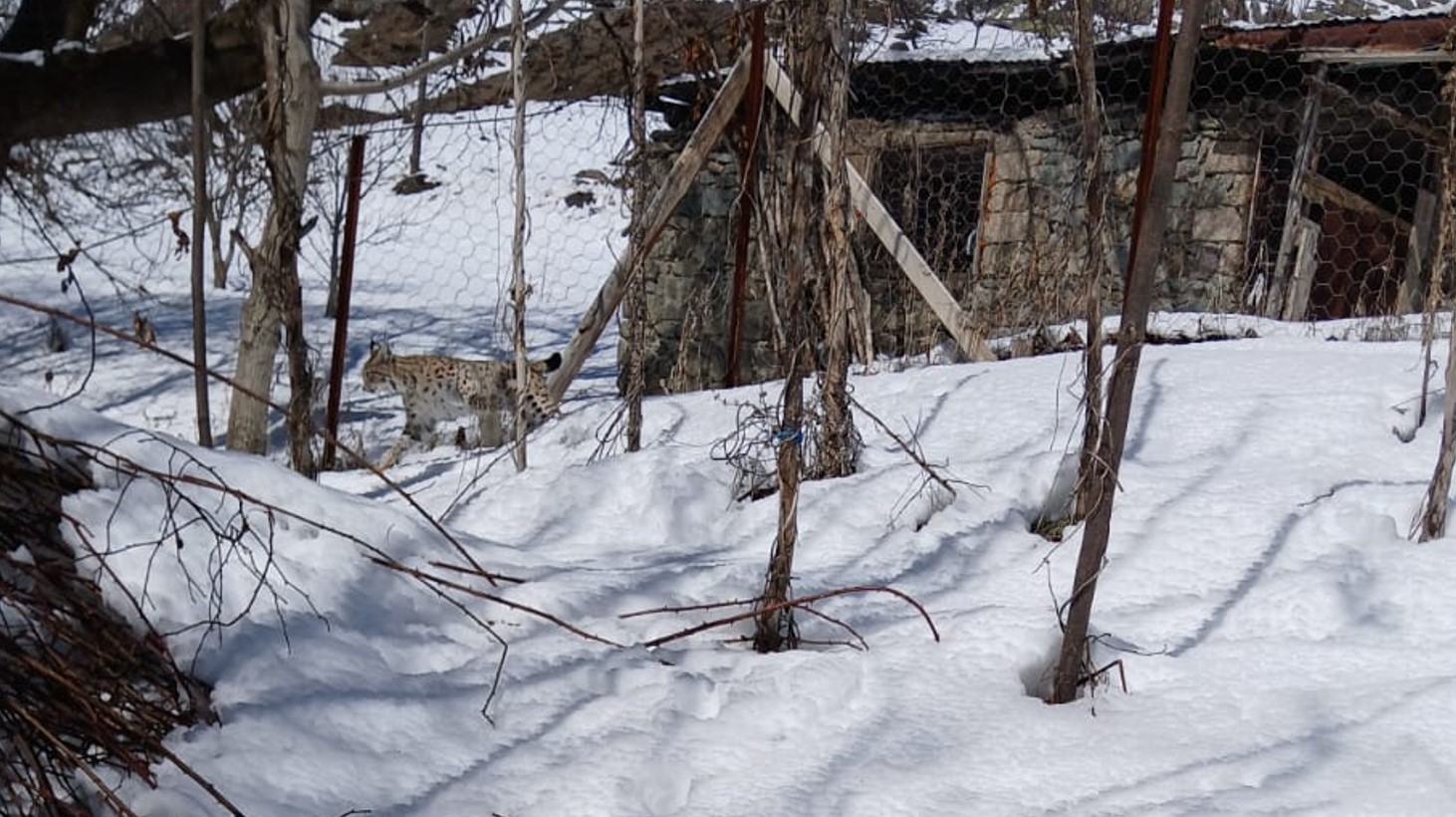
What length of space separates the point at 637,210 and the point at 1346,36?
21.1ft

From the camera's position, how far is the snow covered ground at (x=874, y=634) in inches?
84.9

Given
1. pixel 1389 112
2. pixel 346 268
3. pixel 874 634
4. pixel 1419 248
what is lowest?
pixel 874 634

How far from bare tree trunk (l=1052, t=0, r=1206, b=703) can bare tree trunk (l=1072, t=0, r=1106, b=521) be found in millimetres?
225

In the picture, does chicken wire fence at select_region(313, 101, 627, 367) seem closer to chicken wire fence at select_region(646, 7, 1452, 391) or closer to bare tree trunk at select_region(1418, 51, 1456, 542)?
chicken wire fence at select_region(646, 7, 1452, 391)

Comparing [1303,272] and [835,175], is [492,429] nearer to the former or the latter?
[835,175]

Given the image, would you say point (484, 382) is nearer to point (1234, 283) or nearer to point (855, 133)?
point (855, 133)

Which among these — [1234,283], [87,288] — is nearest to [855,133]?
[1234,283]

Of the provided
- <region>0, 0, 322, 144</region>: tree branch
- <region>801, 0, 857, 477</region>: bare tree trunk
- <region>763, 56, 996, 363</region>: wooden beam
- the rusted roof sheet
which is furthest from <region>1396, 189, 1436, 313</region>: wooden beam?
<region>801, 0, 857, 477</region>: bare tree trunk

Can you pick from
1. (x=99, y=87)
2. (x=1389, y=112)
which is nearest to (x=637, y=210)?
(x=99, y=87)

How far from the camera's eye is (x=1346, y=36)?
9.02m

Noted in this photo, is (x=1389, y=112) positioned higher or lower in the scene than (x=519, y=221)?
higher

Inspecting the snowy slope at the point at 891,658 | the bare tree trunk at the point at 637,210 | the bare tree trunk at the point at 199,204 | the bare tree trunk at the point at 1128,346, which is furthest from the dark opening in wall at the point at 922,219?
the bare tree trunk at the point at 1128,346

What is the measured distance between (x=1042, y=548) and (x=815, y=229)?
1176mm

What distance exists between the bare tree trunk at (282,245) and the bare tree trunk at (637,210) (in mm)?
1183
